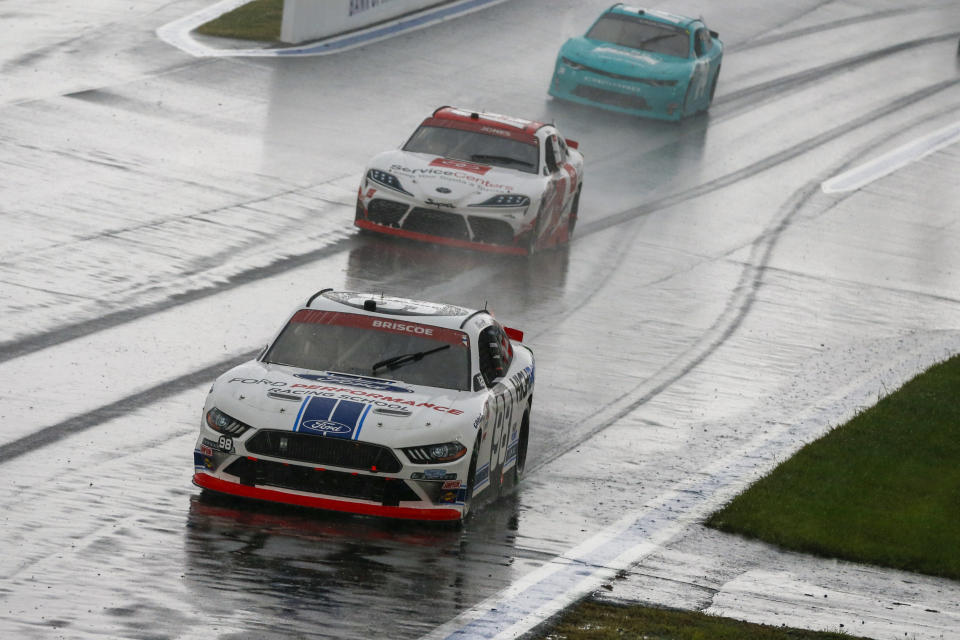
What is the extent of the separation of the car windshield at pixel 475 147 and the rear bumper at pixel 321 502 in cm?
1047

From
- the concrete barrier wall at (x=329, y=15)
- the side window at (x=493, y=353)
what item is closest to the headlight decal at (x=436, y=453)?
the side window at (x=493, y=353)

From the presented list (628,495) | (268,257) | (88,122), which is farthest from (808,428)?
(88,122)

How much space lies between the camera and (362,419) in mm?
10320

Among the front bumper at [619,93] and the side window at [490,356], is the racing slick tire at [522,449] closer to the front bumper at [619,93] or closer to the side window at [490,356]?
the side window at [490,356]

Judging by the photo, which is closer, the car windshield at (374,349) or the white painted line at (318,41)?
the car windshield at (374,349)

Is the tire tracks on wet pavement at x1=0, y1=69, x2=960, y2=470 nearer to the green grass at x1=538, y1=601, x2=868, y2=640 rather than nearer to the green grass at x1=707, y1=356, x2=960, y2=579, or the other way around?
the green grass at x1=707, y1=356, x2=960, y2=579

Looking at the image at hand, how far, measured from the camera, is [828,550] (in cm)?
1116

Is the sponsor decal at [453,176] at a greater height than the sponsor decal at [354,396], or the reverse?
the sponsor decal at [354,396]

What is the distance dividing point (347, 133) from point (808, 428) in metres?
12.3

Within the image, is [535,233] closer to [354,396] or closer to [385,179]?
[385,179]

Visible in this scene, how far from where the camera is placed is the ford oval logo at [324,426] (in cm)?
1020

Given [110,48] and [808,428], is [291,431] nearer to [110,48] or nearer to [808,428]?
[808,428]

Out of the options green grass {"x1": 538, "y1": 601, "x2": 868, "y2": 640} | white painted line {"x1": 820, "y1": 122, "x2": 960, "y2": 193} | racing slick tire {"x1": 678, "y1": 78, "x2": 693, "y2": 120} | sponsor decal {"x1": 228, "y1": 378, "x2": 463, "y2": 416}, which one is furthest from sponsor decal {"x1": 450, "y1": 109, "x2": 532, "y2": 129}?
green grass {"x1": 538, "y1": 601, "x2": 868, "y2": 640}

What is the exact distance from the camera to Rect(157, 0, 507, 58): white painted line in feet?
97.0
